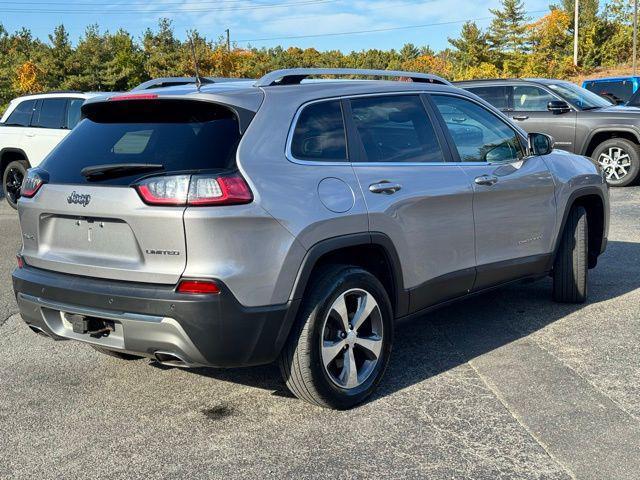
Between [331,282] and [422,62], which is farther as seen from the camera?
[422,62]

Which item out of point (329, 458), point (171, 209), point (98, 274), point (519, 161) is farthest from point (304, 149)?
point (519, 161)

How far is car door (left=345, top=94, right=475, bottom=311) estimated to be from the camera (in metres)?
4.12

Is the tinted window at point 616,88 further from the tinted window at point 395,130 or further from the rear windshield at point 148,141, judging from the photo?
the rear windshield at point 148,141

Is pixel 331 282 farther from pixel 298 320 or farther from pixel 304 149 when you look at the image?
pixel 304 149

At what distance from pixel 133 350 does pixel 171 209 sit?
0.72 metres

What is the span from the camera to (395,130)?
4430 mm

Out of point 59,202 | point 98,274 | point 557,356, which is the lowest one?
point 557,356

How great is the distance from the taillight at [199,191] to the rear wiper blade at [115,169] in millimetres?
143

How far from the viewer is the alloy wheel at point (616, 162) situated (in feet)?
42.8

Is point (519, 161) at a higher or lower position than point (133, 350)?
higher

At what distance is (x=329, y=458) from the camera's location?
3.43 metres

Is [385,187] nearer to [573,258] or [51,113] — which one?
[573,258]

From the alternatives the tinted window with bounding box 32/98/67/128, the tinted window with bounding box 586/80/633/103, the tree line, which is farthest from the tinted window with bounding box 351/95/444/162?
the tree line

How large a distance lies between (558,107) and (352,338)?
10.3 m
